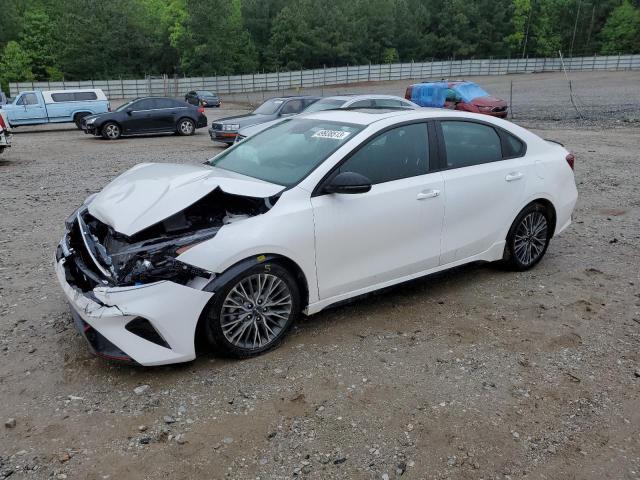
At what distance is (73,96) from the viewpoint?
22109 millimetres

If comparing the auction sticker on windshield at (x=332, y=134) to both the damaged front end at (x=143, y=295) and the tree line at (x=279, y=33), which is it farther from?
the tree line at (x=279, y=33)

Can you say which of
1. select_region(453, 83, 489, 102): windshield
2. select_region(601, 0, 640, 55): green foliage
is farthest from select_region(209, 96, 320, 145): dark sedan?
select_region(601, 0, 640, 55): green foliage

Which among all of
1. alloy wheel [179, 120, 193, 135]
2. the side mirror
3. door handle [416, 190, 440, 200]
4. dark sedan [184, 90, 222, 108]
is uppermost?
the side mirror

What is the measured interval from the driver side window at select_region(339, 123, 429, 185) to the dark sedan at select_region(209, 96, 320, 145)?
1061 cm

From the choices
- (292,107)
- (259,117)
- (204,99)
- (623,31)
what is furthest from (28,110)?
(623,31)

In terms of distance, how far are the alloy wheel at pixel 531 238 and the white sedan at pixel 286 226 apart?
0.04 m

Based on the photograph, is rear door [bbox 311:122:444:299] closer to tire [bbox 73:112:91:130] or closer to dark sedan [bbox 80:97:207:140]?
dark sedan [bbox 80:97:207:140]

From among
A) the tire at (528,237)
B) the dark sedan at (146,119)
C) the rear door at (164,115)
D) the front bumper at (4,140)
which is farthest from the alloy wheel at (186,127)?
the tire at (528,237)

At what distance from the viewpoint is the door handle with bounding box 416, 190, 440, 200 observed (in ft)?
14.0

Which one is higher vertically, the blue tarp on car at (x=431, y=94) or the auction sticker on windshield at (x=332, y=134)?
the auction sticker on windshield at (x=332, y=134)

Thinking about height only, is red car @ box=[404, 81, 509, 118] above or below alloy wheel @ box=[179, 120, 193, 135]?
above

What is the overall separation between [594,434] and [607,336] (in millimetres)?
1312

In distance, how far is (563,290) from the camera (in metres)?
4.91

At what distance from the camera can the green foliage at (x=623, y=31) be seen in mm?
79938
